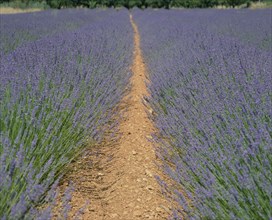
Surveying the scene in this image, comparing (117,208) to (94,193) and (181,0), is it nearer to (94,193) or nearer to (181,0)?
(94,193)

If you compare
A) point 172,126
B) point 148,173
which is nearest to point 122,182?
point 148,173

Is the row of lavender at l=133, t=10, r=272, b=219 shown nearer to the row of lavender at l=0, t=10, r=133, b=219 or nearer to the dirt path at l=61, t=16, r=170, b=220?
the dirt path at l=61, t=16, r=170, b=220

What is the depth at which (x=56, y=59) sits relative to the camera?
3.35m

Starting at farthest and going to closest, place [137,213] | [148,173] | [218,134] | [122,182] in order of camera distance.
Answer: [148,173]
[122,182]
[137,213]
[218,134]

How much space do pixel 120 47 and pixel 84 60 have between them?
193 cm

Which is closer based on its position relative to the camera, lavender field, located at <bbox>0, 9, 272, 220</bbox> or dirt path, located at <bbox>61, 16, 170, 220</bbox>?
lavender field, located at <bbox>0, 9, 272, 220</bbox>

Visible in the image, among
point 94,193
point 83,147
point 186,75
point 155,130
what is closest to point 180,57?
point 186,75

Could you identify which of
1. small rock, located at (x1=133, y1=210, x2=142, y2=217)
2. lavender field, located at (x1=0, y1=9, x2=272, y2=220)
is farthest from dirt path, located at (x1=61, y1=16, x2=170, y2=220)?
lavender field, located at (x1=0, y1=9, x2=272, y2=220)

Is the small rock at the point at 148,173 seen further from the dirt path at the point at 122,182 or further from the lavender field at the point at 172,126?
the lavender field at the point at 172,126

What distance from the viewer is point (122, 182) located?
8.23ft

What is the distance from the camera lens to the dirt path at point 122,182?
221 centimetres

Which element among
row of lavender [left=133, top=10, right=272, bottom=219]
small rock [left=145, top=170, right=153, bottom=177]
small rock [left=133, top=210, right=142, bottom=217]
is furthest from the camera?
small rock [left=145, top=170, right=153, bottom=177]

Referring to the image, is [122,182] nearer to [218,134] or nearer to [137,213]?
[137,213]

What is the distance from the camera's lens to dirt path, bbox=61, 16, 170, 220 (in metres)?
2.21
